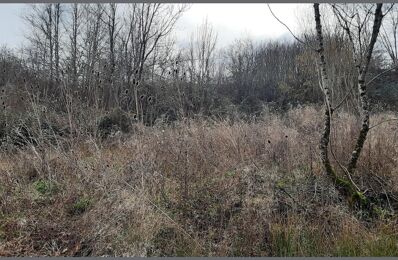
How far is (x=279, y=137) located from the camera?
636cm

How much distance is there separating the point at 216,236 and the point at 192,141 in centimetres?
257

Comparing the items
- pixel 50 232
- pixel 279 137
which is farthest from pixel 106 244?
pixel 279 137

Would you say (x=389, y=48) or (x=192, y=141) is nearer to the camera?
(x=192, y=141)

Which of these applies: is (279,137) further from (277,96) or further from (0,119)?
(277,96)

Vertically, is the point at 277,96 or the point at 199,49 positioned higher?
the point at 199,49

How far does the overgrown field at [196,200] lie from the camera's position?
3320 millimetres

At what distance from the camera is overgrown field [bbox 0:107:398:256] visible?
3.32m

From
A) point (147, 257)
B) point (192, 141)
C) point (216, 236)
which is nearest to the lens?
point (147, 257)

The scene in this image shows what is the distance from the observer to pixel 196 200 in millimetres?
4211

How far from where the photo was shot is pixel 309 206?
3.88 m

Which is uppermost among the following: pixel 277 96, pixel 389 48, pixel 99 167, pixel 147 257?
pixel 389 48

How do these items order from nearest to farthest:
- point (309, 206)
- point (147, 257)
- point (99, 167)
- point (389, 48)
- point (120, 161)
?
point (147, 257) → point (309, 206) → point (99, 167) → point (120, 161) → point (389, 48)

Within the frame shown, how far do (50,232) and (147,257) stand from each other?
47.7 inches

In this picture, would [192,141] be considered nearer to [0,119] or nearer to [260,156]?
[260,156]
